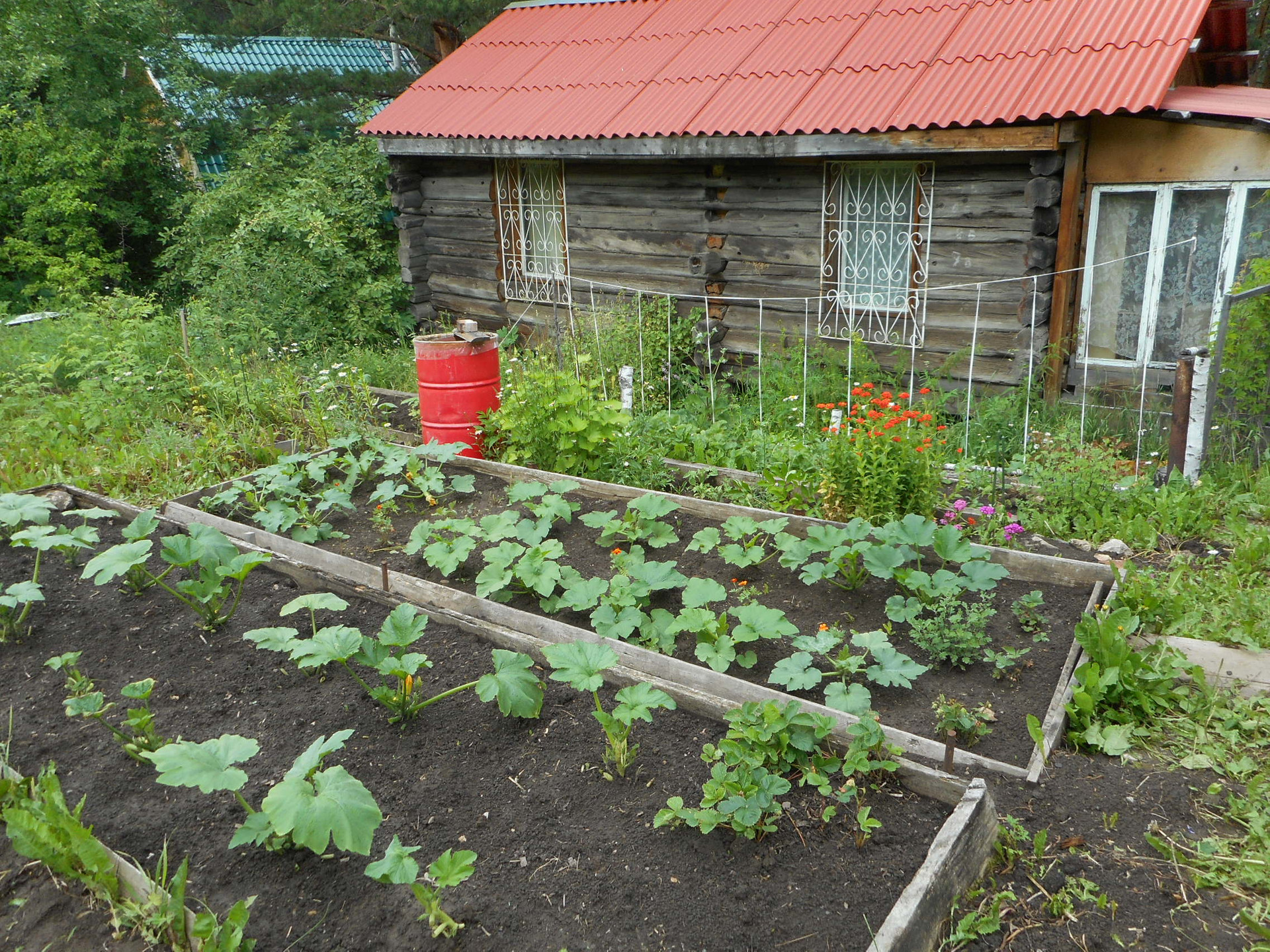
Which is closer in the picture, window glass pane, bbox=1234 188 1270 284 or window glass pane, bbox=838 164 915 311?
window glass pane, bbox=1234 188 1270 284

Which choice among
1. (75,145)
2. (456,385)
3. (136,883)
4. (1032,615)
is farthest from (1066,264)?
(75,145)

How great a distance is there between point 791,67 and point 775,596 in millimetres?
5744

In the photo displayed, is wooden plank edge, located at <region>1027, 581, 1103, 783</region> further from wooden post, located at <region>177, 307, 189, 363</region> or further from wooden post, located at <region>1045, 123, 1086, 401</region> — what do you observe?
wooden post, located at <region>177, 307, 189, 363</region>

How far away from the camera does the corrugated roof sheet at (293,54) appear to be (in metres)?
15.4

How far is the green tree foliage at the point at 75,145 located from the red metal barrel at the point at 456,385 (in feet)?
25.6

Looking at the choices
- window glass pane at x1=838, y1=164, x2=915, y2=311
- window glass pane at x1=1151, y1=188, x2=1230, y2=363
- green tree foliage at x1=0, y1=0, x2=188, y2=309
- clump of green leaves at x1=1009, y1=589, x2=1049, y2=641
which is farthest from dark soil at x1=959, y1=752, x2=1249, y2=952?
green tree foliage at x1=0, y1=0, x2=188, y2=309

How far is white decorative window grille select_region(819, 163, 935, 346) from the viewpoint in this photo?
790 centimetres

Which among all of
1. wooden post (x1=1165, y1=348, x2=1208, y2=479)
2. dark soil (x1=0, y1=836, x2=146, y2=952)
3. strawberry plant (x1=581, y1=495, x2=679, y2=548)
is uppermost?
wooden post (x1=1165, y1=348, x2=1208, y2=479)

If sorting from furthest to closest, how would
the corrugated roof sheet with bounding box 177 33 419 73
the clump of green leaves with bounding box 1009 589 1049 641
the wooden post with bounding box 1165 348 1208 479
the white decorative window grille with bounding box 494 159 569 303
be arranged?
the corrugated roof sheet with bounding box 177 33 419 73 → the white decorative window grille with bounding box 494 159 569 303 → the wooden post with bounding box 1165 348 1208 479 → the clump of green leaves with bounding box 1009 589 1049 641

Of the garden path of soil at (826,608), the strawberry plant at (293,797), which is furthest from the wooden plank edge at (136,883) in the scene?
the garden path of soil at (826,608)

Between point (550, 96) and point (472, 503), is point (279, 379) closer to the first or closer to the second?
point (472, 503)

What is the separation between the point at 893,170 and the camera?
7961 mm

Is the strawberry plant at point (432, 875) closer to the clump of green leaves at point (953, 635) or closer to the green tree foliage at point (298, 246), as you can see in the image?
the clump of green leaves at point (953, 635)

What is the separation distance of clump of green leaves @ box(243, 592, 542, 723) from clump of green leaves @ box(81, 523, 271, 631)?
68 centimetres
